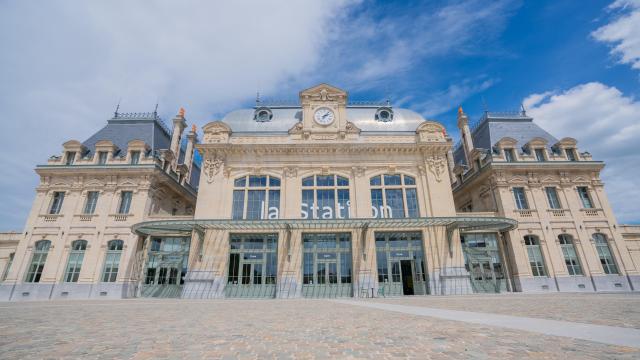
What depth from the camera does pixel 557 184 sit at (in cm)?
2533

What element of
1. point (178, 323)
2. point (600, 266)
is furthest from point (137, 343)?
point (600, 266)

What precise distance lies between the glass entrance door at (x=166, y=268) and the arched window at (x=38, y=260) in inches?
311

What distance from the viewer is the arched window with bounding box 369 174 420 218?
2398 centimetres

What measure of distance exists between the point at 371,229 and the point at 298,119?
40.5 feet

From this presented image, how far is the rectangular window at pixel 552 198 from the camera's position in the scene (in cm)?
2503

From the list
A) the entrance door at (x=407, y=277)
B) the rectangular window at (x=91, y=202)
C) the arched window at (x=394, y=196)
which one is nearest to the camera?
the entrance door at (x=407, y=277)

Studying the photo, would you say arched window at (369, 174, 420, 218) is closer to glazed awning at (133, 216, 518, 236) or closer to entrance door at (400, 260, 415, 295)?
glazed awning at (133, 216, 518, 236)

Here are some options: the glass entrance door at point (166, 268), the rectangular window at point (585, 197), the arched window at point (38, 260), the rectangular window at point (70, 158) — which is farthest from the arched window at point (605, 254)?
the rectangular window at point (70, 158)

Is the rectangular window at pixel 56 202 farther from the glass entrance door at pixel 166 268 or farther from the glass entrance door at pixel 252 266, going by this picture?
the glass entrance door at pixel 252 266

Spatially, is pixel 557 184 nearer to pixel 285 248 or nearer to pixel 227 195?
pixel 285 248

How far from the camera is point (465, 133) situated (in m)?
31.5

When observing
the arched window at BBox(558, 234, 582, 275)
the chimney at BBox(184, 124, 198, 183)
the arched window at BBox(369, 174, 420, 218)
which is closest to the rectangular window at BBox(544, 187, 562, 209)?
the arched window at BBox(558, 234, 582, 275)

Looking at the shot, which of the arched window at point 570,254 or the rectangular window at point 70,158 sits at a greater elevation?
the rectangular window at point 70,158

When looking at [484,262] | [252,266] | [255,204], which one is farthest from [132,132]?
[484,262]
